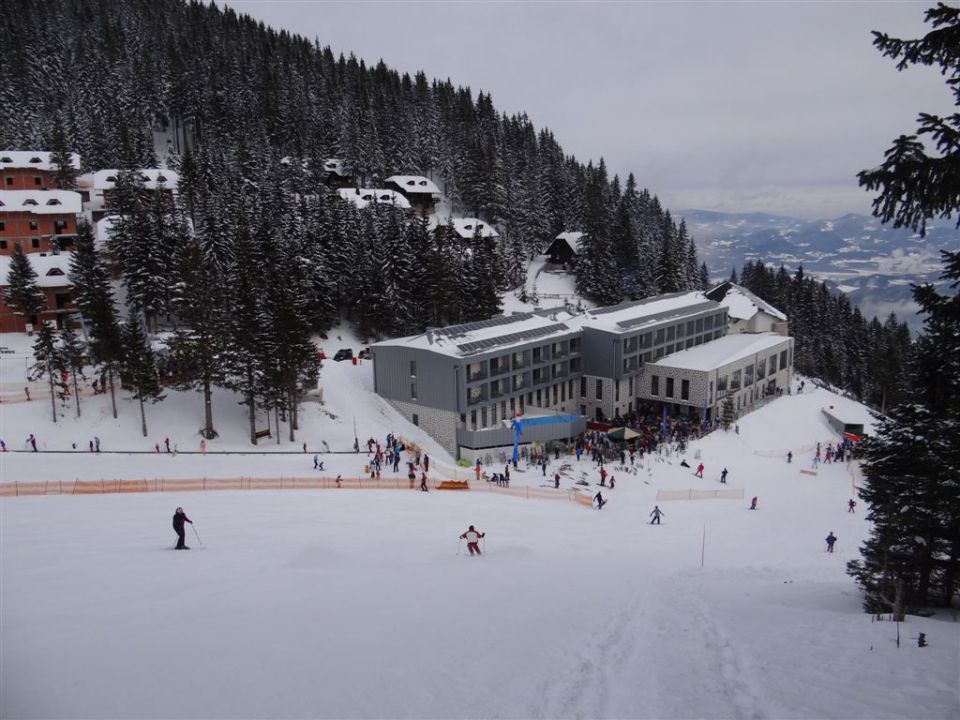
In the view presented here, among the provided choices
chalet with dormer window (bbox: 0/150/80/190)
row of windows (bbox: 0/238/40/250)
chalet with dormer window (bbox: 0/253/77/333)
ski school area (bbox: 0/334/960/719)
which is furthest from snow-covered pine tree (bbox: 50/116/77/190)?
ski school area (bbox: 0/334/960/719)

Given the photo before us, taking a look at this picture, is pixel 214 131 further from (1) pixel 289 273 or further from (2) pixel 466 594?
(2) pixel 466 594

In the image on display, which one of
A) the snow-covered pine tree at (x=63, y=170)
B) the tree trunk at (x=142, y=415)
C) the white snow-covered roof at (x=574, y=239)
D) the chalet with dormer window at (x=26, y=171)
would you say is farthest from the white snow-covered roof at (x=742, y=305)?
the chalet with dormer window at (x=26, y=171)

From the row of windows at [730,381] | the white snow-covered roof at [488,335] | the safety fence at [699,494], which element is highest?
the white snow-covered roof at [488,335]

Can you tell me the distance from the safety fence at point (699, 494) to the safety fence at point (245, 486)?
475 cm

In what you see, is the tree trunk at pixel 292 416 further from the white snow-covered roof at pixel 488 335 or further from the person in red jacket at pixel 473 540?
the person in red jacket at pixel 473 540

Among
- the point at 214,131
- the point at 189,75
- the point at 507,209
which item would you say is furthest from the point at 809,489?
the point at 189,75

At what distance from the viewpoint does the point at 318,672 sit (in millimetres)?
9602

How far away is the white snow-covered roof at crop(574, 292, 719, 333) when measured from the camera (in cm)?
4941

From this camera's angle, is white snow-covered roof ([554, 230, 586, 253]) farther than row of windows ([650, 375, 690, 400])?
Yes

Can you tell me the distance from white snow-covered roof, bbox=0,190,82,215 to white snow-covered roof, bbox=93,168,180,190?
335 inches

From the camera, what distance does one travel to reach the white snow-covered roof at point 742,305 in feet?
224

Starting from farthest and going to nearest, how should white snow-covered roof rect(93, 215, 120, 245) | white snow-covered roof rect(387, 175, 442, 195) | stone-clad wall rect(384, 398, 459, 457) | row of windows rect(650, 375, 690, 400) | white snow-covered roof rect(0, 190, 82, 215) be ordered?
white snow-covered roof rect(387, 175, 442, 195) → white snow-covered roof rect(0, 190, 82, 215) → white snow-covered roof rect(93, 215, 120, 245) → row of windows rect(650, 375, 690, 400) → stone-clad wall rect(384, 398, 459, 457)

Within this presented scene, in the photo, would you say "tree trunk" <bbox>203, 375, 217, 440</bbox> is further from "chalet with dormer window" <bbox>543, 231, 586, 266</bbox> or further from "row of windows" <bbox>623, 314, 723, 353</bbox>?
"chalet with dormer window" <bbox>543, 231, 586, 266</bbox>

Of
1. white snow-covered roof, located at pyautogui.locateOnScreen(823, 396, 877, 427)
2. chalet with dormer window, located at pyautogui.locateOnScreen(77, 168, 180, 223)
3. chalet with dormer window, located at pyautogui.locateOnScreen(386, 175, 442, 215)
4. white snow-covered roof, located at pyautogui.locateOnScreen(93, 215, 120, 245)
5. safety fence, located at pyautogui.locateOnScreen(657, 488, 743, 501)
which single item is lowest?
safety fence, located at pyautogui.locateOnScreen(657, 488, 743, 501)
